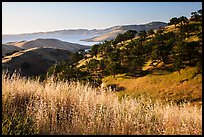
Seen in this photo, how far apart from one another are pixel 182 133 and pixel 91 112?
209 cm

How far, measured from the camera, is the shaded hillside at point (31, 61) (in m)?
78.4

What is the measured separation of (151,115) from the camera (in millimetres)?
7133

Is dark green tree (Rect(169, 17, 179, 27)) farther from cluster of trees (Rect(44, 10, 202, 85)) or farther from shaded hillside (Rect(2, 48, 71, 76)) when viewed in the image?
shaded hillside (Rect(2, 48, 71, 76))

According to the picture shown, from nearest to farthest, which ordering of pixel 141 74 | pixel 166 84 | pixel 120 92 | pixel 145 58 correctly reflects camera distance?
pixel 120 92, pixel 166 84, pixel 141 74, pixel 145 58

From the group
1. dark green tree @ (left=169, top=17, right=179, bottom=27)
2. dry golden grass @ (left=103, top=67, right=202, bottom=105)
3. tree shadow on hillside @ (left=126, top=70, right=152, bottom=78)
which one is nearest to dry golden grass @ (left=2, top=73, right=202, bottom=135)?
dry golden grass @ (left=103, top=67, right=202, bottom=105)

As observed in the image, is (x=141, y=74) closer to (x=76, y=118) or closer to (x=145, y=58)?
(x=145, y=58)

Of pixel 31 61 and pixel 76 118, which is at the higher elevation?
pixel 76 118

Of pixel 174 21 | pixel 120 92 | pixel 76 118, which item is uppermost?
pixel 174 21

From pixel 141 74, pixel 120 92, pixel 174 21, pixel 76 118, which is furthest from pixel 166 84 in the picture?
pixel 174 21

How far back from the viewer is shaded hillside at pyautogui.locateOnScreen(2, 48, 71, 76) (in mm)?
78438

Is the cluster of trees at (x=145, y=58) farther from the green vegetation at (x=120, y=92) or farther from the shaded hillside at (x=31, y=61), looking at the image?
the shaded hillside at (x=31, y=61)

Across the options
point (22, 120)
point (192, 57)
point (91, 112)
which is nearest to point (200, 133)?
point (91, 112)

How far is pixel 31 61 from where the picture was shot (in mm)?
88875

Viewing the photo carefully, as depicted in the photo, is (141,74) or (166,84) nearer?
(166,84)
